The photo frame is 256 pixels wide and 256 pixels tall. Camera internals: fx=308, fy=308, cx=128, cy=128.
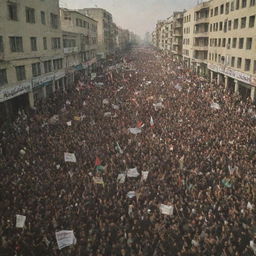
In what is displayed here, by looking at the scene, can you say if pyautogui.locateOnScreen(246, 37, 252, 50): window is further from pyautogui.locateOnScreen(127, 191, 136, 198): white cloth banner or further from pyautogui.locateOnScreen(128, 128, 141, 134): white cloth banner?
pyautogui.locateOnScreen(127, 191, 136, 198): white cloth banner

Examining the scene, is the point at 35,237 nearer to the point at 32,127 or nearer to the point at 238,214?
the point at 238,214

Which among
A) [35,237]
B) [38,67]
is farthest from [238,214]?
[38,67]

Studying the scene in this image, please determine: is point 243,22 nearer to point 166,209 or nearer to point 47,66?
point 47,66

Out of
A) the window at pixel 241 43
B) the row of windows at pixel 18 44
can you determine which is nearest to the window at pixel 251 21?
the window at pixel 241 43

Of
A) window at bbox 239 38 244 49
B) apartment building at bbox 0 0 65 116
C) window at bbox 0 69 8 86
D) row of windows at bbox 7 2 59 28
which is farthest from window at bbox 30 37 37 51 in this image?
window at bbox 239 38 244 49

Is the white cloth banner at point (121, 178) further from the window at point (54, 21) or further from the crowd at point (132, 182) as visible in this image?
the window at point (54, 21)

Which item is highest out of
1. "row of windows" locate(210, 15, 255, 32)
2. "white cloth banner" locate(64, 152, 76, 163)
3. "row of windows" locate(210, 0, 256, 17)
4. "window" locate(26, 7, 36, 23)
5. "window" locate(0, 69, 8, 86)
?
"row of windows" locate(210, 0, 256, 17)
